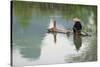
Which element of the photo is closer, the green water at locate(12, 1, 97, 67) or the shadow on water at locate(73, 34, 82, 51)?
the green water at locate(12, 1, 97, 67)

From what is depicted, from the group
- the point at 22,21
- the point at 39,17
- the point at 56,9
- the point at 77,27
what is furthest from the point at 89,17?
the point at 22,21

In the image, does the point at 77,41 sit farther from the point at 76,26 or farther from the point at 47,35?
the point at 47,35

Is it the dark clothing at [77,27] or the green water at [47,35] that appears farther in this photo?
the dark clothing at [77,27]

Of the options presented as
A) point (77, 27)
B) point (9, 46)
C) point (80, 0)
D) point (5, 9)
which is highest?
point (80, 0)

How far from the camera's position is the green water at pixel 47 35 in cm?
231

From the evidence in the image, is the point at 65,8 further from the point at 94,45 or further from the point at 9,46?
the point at 9,46

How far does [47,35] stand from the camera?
2.44m

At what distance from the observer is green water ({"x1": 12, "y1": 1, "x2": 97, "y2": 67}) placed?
2311 millimetres

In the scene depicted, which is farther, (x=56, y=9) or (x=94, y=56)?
(x=94, y=56)

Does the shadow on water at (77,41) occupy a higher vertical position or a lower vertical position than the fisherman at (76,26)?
lower

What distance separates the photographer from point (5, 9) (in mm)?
2275

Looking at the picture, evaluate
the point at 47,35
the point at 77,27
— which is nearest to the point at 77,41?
the point at 77,27

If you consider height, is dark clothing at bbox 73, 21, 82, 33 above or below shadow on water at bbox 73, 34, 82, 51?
above

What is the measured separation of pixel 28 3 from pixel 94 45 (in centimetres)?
108
